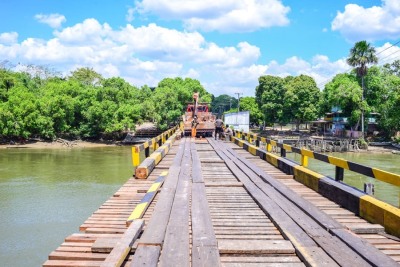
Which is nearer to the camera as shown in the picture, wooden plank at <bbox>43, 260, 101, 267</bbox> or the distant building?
wooden plank at <bbox>43, 260, 101, 267</bbox>

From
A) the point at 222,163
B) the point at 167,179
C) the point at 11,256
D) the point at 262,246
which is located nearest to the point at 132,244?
the point at 262,246

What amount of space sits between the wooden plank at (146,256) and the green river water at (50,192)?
33.6 ft

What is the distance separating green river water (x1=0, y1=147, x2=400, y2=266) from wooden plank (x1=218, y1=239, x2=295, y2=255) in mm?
10433

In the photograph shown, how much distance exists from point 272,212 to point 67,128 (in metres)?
51.9

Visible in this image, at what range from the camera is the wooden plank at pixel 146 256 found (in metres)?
3.69

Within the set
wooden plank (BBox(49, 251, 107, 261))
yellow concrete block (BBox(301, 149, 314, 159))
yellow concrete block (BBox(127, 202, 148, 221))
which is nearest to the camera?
wooden plank (BBox(49, 251, 107, 261))

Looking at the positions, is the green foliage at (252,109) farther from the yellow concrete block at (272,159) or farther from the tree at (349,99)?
the yellow concrete block at (272,159)

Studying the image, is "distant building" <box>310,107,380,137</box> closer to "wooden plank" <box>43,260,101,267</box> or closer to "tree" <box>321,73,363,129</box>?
"tree" <box>321,73,363,129</box>

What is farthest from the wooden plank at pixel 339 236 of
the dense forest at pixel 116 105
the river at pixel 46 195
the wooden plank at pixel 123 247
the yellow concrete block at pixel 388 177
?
the dense forest at pixel 116 105

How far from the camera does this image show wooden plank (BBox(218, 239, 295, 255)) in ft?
13.7

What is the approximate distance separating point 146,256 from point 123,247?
317 mm

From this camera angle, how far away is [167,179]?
8.07m

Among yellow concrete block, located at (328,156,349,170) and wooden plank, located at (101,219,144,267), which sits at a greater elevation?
yellow concrete block, located at (328,156,349,170)

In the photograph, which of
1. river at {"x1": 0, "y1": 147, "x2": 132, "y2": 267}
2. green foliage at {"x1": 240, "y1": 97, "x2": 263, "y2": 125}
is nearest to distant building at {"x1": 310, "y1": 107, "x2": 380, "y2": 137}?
green foliage at {"x1": 240, "y1": 97, "x2": 263, "y2": 125}
